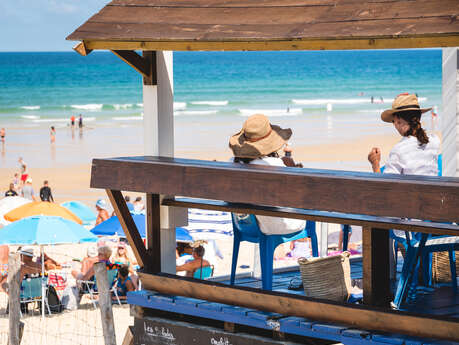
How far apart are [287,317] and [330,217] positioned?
62 centimetres

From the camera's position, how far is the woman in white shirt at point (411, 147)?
5.20m

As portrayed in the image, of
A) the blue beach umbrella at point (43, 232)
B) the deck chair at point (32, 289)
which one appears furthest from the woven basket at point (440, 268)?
the deck chair at point (32, 289)

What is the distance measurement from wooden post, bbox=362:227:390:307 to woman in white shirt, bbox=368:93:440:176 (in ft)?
2.59

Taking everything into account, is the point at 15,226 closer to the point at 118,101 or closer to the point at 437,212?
the point at 437,212

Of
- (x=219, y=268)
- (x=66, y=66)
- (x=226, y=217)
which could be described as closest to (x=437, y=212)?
(x=226, y=217)

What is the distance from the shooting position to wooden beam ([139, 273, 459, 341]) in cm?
412

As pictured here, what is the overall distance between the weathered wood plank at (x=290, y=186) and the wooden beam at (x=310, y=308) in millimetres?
629

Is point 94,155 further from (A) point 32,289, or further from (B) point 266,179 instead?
(B) point 266,179

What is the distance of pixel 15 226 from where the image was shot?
32.6ft

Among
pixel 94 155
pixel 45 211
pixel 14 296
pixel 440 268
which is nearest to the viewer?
pixel 440 268

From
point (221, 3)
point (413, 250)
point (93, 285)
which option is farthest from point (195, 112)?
point (413, 250)

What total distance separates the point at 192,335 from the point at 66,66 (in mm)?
74832


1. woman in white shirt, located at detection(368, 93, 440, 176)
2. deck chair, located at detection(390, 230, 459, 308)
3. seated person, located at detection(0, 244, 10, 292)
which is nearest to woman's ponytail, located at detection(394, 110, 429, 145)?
woman in white shirt, located at detection(368, 93, 440, 176)

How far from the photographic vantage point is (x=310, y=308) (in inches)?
179
